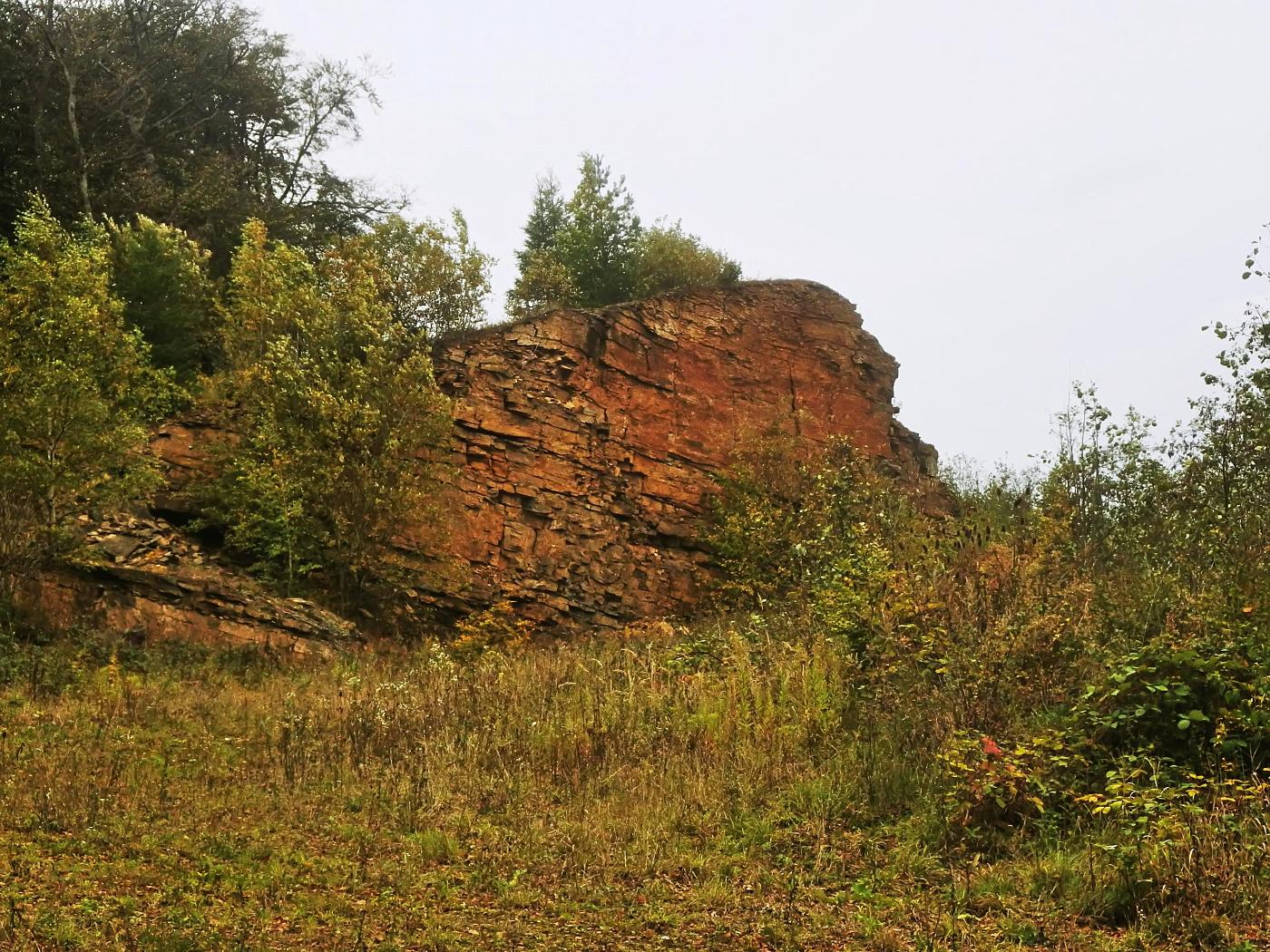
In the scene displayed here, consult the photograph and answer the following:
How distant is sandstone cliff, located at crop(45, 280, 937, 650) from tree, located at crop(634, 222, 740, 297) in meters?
0.98

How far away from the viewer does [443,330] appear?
23.5 meters

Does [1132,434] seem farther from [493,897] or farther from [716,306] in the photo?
[493,897]

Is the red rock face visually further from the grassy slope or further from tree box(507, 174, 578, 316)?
the grassy slope

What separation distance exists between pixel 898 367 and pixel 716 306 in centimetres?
623

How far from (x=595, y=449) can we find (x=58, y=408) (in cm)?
Result: 1156

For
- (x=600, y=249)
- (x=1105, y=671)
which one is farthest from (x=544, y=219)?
(x=1105, y=671)

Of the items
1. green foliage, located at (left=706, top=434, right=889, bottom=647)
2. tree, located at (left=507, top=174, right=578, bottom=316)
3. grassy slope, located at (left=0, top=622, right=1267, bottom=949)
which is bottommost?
grassy slope, located at (left=0, top=622, right=1267, bottom=949)

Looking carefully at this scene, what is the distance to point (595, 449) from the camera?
23031 millimetres

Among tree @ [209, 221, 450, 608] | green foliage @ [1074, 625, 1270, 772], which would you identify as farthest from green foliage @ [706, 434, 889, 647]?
tree @ [209, 221, 450, 608]

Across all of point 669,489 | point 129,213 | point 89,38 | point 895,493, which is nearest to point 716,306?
point 669,489

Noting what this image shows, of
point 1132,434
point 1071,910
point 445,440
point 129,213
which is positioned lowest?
point 1071,910

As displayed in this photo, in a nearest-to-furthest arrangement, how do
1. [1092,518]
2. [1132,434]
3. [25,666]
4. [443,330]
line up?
[25,666] → [1092,518] → [1132,434] → [443,330]

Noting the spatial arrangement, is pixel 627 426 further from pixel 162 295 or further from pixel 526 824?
pixel 526 824

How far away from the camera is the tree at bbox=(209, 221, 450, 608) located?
16.9m
